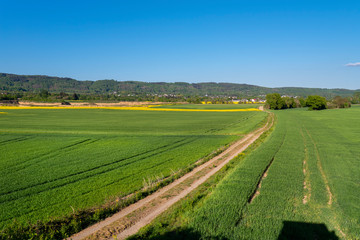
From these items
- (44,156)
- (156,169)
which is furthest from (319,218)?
(44,156)

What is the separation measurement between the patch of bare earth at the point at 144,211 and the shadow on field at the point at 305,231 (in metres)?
5.76

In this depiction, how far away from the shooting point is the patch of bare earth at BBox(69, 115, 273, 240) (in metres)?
10.2

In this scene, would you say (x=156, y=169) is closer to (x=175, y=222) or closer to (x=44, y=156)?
(x=175, y=222)

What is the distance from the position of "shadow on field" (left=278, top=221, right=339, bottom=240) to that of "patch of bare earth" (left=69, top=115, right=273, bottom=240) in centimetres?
576

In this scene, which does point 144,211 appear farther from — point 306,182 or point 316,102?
point 316,102

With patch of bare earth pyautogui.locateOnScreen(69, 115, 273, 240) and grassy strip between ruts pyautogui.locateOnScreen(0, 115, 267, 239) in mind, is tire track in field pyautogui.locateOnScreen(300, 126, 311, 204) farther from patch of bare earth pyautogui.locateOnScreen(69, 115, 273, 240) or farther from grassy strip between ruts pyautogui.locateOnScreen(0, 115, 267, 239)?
grassy strip between ruts pyautogui.locateOnScreen(0, 115, 267, 239)

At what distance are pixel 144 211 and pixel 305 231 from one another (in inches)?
291

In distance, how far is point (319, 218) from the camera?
10.6m

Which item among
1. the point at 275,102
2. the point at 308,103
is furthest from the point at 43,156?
the point at 308,103

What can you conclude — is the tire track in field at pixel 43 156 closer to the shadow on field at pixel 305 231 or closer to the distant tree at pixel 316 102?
the shadow on field at pixel 305 231

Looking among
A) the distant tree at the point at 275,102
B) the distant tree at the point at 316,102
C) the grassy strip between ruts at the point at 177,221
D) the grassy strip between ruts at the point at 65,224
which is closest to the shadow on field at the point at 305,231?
the grassy strip between ruts at the point at 177,221

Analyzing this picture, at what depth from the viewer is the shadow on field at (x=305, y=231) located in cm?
929

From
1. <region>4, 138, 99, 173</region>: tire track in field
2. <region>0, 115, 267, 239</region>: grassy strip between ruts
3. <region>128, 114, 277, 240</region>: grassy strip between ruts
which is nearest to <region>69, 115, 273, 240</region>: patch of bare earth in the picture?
<region>0, 115, 267, 239</region>: grassy strip between ruts

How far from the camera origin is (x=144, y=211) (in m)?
12.1
